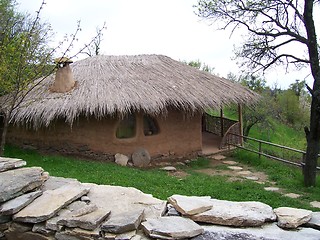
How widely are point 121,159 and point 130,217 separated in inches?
307

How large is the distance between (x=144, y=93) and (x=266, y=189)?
4.52 metres

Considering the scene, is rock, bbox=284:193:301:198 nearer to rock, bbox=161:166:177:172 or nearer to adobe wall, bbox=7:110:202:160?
rock, bbox=161:166:177:172

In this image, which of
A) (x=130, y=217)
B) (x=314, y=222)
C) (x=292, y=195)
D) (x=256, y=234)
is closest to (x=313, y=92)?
(x=292, y=195)

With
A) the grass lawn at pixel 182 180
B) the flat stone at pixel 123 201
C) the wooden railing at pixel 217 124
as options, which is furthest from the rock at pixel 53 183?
the wooden railing at pixel 217 124

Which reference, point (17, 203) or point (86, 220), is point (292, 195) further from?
point (17, 203)

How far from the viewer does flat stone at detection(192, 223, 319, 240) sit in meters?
2.81

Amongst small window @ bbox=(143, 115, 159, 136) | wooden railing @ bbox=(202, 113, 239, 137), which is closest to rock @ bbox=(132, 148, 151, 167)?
small window @ bbox=(143, 115, 159, 136)

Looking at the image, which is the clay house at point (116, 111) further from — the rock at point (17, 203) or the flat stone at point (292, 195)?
the rock at point (17, 203)

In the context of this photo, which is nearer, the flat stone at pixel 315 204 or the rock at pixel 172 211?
the rock at pixel 172 211

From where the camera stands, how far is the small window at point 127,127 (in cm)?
1145

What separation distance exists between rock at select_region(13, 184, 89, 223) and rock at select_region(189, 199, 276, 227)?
1241 millimetres

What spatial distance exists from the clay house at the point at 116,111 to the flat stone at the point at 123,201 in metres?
6.21

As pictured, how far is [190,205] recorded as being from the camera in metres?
3.26

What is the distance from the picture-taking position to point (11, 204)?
11.4 feet
